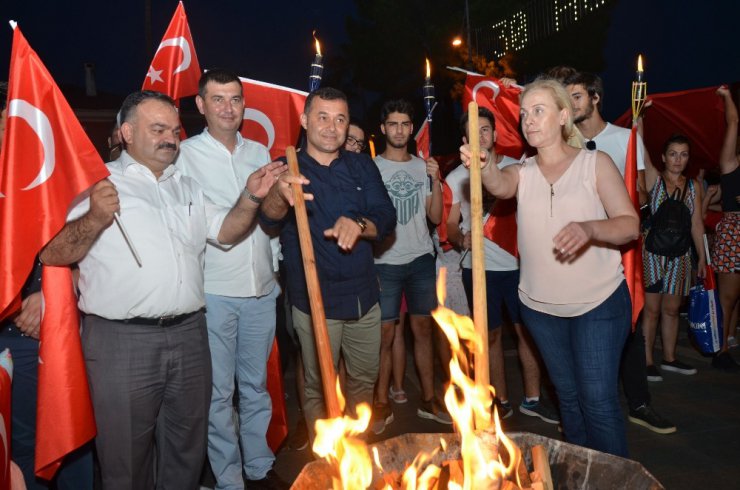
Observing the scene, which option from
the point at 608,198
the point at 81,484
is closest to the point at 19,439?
the point at 81,484

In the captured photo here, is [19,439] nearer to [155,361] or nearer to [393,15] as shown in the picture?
[155,361]

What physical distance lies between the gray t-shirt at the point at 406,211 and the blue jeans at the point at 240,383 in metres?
1.18

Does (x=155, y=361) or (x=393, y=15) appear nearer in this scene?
(x=155, y=361)

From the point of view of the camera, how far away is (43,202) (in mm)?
2830

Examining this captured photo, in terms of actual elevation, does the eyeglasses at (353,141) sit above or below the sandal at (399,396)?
above

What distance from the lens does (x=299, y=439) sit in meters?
4.61

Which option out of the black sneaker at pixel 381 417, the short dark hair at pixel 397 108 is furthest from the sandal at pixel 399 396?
the short dark hair at pixel 397 108

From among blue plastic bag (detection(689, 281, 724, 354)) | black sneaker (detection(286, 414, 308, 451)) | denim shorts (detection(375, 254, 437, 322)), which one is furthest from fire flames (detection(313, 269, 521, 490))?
blue plastic bag (detection(689, 281, 724, 354))

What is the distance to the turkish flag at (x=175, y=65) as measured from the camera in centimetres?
454

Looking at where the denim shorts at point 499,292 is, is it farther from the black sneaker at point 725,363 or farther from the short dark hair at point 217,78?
the black sneaker at point 725,363

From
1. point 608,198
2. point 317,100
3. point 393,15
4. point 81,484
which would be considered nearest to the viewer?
point 608,198

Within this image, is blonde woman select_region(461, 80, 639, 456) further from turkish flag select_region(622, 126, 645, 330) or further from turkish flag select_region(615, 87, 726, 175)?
turkish flag select_region(615, 87, 726, 175)

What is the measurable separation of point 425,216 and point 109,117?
18.3 metres

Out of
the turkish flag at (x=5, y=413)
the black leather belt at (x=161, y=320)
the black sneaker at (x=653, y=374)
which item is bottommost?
the black sneaker at (x=653, y=374)
